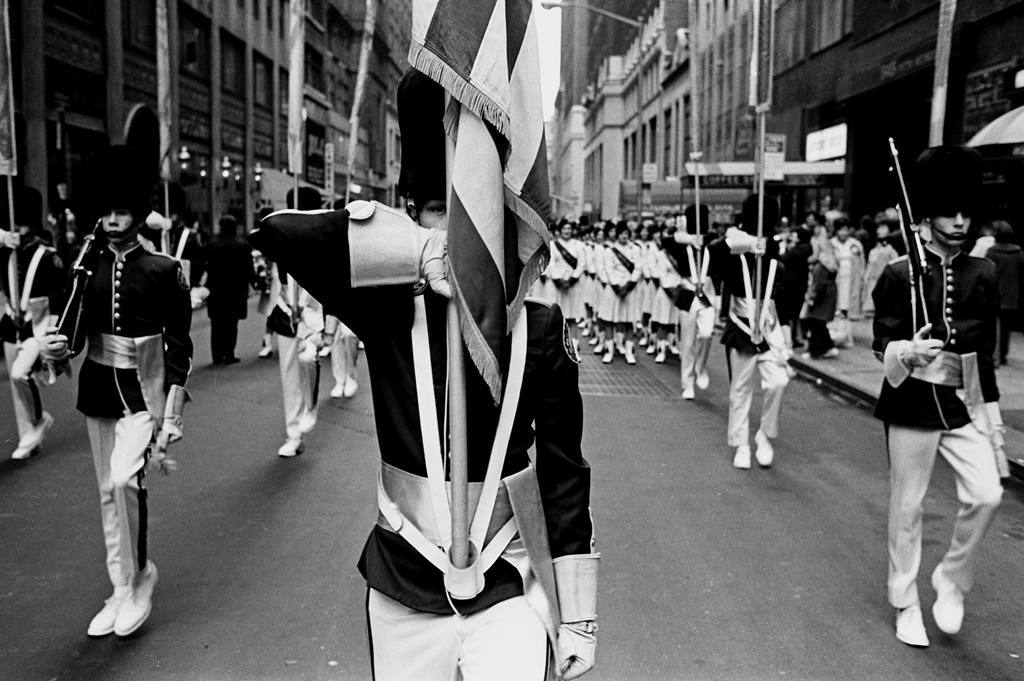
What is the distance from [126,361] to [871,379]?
1072cm

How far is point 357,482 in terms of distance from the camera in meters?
7.97

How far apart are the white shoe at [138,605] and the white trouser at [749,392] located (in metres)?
5.20

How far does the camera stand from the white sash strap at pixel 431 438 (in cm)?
251

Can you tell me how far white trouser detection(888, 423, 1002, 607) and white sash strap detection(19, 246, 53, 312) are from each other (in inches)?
274

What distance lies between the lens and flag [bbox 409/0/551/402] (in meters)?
2.34

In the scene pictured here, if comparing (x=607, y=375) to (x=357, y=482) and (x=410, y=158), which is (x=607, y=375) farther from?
(x=410, y=158)

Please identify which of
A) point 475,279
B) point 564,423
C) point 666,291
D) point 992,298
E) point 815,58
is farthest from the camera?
point 815,58

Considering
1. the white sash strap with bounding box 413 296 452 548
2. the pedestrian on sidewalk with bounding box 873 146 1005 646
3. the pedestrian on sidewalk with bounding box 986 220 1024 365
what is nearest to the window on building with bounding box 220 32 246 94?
the pedestrian on sidewalk with bounding box 986 220 1024 365

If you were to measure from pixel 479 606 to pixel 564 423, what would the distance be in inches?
19.5

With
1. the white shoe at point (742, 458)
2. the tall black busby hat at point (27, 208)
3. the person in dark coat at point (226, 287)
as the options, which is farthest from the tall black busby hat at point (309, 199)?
the white shoe at point (742, 458)

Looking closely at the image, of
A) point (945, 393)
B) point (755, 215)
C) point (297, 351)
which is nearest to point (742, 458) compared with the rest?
point (755, 215)

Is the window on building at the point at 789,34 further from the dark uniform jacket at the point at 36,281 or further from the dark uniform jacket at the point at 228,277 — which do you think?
the dark uniform jacket at the point at 36,281

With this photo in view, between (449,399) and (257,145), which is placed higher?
(257,145)

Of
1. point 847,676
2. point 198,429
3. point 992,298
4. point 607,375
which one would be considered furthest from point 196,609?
point 607,375
